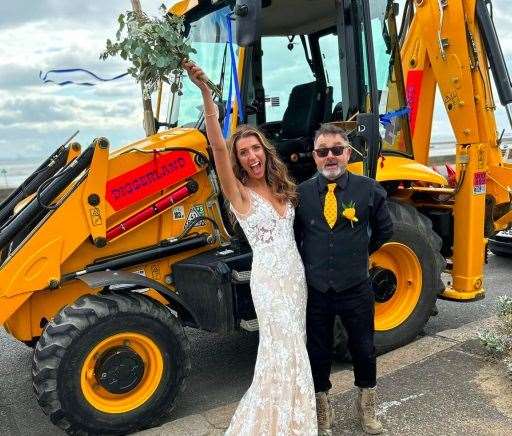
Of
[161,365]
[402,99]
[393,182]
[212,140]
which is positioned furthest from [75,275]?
[402,99]

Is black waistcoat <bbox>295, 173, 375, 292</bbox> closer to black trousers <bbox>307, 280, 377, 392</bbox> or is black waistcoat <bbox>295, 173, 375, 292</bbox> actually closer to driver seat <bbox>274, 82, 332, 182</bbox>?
black trousers <bbox>307, 280, 377, 392</bbox>

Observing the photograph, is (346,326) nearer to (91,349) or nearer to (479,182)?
(91,349)

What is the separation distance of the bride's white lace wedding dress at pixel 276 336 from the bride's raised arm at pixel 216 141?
120 mm

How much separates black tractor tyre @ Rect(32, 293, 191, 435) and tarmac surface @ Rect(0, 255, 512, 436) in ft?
0.81

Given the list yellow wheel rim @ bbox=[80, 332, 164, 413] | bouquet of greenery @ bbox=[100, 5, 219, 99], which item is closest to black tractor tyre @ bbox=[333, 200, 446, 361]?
yellow wheel rim @ bbox=[80, 332, 164, 413]

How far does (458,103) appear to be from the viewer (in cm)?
507

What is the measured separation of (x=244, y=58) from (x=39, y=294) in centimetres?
213

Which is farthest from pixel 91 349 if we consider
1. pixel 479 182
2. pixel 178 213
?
pixel 479 182

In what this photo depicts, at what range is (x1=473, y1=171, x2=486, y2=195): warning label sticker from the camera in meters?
5.02

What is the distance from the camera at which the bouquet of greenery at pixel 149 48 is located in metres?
3.12

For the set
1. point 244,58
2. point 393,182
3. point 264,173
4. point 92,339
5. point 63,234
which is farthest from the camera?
point 393,182

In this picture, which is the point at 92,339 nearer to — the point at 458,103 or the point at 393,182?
the point at 393,182

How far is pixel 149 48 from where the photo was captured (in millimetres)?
3133

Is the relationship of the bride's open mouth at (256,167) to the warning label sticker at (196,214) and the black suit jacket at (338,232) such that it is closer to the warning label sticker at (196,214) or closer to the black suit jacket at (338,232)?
the black suit jacket at (338,232)
